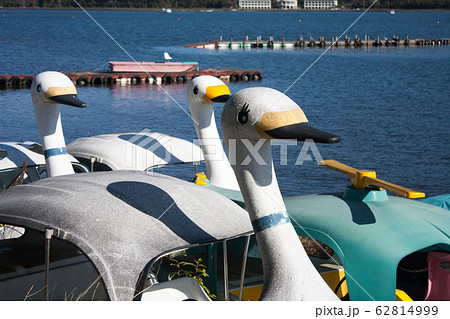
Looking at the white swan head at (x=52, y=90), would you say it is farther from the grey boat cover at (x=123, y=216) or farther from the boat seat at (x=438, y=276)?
the boat seat at (x=438, y=276)

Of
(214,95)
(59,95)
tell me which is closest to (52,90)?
(59,95)

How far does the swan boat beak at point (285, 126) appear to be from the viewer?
616 cm

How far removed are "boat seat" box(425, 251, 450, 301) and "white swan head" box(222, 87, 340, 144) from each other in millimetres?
3739

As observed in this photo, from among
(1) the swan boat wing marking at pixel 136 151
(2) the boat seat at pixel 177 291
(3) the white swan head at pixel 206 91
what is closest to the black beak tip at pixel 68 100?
(1) the swan boat wing marking at pixel 136 151

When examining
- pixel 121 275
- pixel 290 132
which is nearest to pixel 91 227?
pixel 121 275

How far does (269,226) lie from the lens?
6676mm

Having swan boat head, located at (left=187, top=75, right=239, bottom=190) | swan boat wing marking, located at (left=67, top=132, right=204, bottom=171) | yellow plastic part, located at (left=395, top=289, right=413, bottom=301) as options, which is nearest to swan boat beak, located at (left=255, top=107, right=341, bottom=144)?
yellow plastic part, located at (left=395, top=289, right=413, bottom=301)

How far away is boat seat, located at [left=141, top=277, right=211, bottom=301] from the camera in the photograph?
7.01m

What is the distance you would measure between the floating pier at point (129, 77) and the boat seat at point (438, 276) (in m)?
32.1

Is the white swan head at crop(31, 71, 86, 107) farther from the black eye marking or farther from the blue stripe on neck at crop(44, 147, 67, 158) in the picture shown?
the black eye marking

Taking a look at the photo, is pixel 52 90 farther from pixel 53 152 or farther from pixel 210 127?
pixel 210 127

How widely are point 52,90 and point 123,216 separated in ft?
16.6

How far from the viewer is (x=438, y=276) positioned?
912cm

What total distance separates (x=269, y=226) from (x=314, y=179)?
14552 mm
